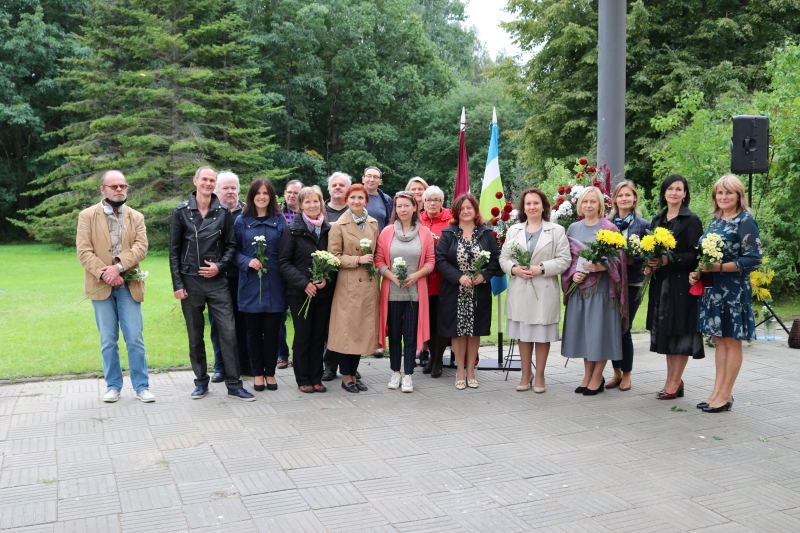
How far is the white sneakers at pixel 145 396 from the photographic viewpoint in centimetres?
660

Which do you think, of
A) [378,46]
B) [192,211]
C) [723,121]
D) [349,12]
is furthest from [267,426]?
[378,46]

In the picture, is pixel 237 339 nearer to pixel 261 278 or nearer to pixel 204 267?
pixel 261 278

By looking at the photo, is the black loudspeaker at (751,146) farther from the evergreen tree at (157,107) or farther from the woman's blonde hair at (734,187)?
the evergreen tree at (157,107)

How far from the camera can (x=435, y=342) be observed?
7.82 meters

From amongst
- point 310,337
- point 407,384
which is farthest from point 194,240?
point 407,384

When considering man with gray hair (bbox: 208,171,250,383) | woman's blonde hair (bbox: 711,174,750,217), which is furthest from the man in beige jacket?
woman's blonde hair (bbox: 711,174,750,217)

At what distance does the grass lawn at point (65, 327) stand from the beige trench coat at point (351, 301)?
243cm

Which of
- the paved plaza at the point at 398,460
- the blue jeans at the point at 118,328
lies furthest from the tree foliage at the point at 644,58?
the blue jeans at the point at 118,328

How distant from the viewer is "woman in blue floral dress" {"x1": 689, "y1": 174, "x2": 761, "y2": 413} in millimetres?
6066

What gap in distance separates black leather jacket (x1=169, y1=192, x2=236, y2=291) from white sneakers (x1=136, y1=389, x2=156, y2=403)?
1.03 meters

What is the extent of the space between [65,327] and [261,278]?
540 cm

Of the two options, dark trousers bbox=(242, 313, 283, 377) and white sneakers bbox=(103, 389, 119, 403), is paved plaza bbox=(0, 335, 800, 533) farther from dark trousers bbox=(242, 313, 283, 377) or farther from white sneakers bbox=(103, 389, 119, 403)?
dark trousers bbox=(242, 313, 283, 377)

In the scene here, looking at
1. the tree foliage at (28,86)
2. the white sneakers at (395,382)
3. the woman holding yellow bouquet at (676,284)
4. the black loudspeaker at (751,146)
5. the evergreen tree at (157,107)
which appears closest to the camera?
the woman holding yellow bouquet at (676,284)

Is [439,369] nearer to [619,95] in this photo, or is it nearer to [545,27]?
[619,95]
